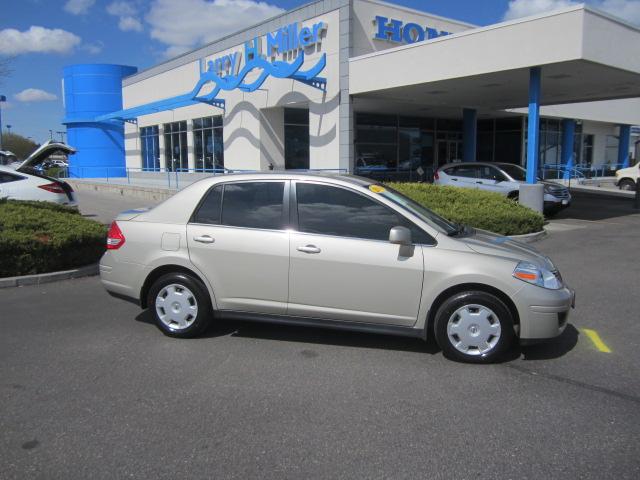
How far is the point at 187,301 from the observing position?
17.5 ft

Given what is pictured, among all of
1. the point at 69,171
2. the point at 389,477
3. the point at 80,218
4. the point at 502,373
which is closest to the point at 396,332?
the point at 502,373

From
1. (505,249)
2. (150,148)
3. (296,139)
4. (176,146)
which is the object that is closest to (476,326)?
(505,249)

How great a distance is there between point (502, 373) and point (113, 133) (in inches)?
1480

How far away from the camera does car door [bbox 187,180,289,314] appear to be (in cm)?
504

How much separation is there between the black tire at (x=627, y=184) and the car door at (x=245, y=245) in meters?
27.0

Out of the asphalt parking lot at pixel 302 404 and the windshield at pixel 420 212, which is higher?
the windshield at pixel 420 212

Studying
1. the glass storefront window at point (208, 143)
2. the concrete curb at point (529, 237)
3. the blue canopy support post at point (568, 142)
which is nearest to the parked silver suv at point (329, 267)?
the concrete curb at point (529, 237)

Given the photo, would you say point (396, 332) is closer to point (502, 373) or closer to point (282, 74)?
point (502, 373)

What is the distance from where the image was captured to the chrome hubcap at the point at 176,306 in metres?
5.34

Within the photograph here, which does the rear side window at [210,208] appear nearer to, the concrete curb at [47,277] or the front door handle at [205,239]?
the front door handle at [205,239]

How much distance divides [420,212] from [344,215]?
78cm

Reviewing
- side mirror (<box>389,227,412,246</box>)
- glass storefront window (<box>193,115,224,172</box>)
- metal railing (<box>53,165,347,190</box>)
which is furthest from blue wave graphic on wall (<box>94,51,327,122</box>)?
side mirror (<box>389,227,412,246</box>)

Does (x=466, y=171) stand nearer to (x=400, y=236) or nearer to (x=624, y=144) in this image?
(x=400, y=236)

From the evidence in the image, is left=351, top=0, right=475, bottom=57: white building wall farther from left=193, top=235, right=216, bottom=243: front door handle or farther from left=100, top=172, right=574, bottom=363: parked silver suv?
left=193, top=235, right=216, bottom=243: front door handle
